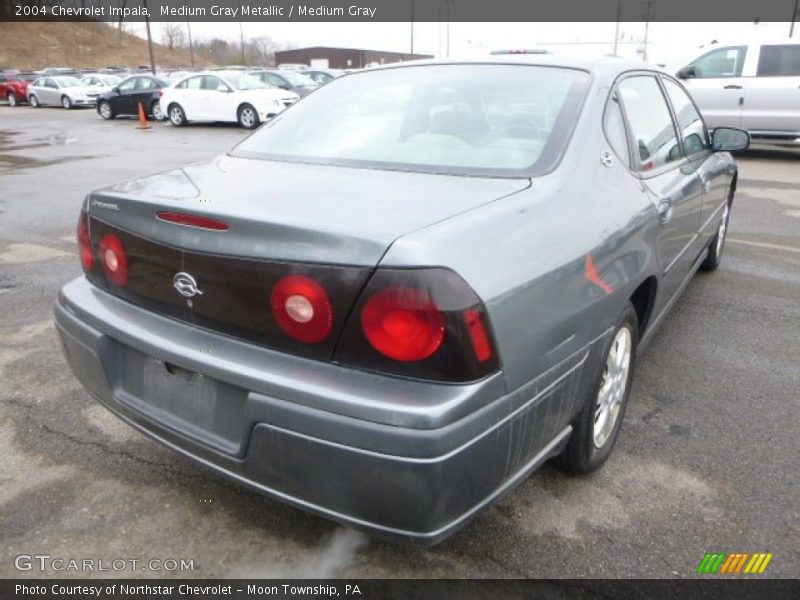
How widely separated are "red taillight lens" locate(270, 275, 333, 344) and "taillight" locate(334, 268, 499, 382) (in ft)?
0.28

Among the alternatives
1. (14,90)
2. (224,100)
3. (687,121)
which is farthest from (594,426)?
(14,90)

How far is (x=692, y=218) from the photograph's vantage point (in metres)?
3.44

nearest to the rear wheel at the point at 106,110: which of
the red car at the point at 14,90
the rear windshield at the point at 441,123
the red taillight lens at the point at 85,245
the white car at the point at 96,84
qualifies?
the white car at the point at 96,84

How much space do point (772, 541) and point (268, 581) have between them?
163 cm

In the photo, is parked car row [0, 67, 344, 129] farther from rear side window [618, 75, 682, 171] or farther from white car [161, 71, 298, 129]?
rear side window [618, 75, 682, 171]

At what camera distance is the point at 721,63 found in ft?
37.1

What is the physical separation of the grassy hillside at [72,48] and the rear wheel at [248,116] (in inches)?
2213

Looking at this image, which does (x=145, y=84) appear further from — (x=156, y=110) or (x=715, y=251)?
(x=715, y=251)

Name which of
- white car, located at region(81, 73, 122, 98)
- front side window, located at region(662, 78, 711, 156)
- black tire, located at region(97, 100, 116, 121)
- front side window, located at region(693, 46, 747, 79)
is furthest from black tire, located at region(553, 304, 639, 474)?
white car, located at region(81, 73, 122, 98)

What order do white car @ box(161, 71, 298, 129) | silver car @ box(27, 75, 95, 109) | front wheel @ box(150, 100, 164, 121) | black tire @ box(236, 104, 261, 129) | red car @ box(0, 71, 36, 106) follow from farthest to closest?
1. red car @ box(0, 71, 36, 106)
2. silver car @ box(27, 75, 95, 109)
3. front wheel @ box(150, 100, 164, 121)
4. black tire @ box(236, 104, 261, 129)
5. white car @ box(161, 71, 298, 129)

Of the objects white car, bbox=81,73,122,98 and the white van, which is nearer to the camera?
the white van

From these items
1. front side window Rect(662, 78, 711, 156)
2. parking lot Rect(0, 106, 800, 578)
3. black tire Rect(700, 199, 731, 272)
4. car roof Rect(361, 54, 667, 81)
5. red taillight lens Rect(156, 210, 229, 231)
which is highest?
car roof Rect(361, 54, 667, 81)

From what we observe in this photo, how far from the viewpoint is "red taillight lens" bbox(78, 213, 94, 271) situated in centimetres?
238

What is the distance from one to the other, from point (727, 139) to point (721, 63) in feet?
27.9
